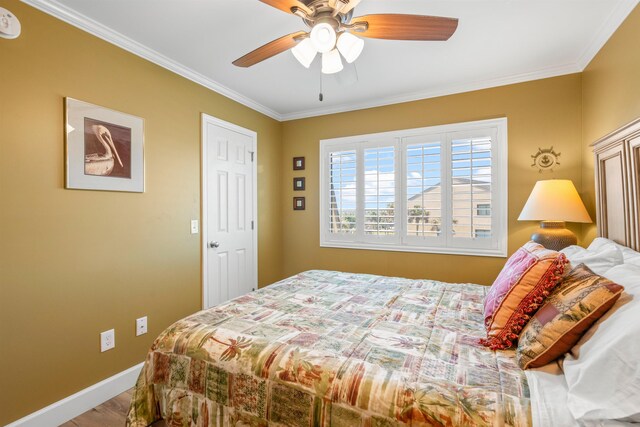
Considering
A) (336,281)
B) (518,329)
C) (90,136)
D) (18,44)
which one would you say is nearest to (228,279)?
(336,281)

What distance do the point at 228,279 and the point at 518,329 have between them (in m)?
2.69

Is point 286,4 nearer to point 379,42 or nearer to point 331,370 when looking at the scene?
point 379,42

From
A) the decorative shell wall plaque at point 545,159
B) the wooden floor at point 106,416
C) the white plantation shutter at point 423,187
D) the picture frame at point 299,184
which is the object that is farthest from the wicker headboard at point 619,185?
the wooden floor at point 106,416

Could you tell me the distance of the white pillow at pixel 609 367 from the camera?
2.67ft

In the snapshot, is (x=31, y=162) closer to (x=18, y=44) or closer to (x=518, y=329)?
(x=18, y=44)

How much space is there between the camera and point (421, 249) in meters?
3.29

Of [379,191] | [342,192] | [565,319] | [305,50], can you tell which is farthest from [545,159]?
[305,50]

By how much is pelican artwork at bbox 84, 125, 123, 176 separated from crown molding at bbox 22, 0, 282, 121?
652 mm

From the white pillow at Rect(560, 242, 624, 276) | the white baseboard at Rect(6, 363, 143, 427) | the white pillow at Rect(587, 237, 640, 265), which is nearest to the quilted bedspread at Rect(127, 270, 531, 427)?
the white pillow at Rect(560, 242, 624, 276)

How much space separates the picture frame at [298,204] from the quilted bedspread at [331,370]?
7.28 ft

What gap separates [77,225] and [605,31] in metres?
3.86

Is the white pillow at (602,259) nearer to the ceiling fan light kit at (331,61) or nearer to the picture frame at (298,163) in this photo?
the ceiling fan light kit at (331,61)

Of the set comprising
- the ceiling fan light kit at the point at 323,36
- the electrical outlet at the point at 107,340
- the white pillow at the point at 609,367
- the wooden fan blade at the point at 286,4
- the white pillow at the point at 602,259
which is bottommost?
the electrical outlet at the point at 107,340

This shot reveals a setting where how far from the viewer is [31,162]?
1.78 meters
